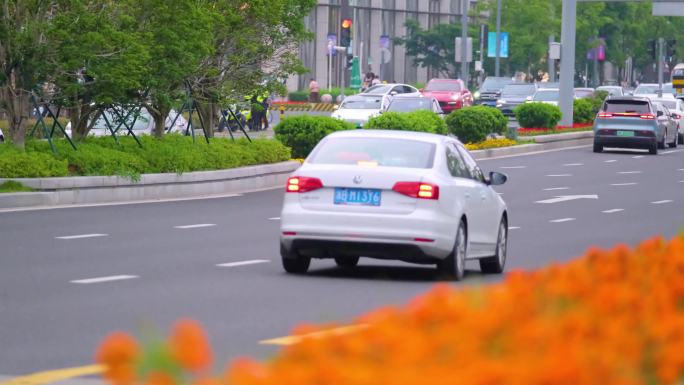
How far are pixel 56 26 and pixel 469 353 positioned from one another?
70.8 ft

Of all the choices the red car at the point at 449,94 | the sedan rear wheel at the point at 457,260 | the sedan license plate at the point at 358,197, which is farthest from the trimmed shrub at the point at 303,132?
the red car at the point at 449,94

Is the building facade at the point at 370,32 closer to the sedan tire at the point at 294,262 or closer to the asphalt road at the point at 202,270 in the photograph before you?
the asphalt road at the point at 202,270

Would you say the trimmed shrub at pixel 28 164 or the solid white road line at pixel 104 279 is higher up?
the trimmed shrub at pixel 28 164

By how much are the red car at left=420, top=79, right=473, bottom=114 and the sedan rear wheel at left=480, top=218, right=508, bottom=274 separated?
169 feet

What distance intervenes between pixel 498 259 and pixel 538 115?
34690 millimetres

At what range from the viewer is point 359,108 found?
160 feet

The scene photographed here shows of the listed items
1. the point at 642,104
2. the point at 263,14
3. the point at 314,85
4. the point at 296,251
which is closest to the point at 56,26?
the point at 263,14

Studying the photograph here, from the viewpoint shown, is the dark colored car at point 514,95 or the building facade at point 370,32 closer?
the dark colored car at point 514,95

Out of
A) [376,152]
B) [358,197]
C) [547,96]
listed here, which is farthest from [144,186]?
[547,96]

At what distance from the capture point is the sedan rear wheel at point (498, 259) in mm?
16359

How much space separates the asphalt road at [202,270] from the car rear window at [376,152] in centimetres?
111

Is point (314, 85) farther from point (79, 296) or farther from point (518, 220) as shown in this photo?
point (79, 296)

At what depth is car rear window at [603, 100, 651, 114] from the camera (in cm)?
4559

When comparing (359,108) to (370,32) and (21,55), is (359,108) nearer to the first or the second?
(21,55)
